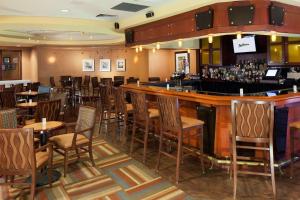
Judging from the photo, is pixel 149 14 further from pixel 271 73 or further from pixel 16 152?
pixel 16 152

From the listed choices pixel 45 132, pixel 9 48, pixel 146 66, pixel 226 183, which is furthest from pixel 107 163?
pixel 9 48

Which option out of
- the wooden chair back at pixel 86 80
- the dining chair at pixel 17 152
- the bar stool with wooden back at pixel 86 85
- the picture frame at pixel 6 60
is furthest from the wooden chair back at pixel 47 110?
the picture frame at pixel 6 60

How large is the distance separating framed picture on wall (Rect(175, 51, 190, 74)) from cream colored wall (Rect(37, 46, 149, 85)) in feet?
4.78

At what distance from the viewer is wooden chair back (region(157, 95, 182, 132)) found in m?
3.50

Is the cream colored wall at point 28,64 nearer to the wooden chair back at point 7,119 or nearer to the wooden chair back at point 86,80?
the wooden chair back at point 86,80

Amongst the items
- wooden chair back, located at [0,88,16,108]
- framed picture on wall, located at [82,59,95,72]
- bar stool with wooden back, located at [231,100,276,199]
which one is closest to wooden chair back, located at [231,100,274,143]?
bar stool with wooden back, located at [231,100,276,199]

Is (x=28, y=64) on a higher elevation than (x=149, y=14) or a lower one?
lower

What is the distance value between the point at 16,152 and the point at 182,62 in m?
10.2

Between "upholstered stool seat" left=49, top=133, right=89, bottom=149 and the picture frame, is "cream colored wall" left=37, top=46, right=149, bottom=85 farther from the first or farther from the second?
"upholstered stool seat" left=49, top=133, right=89, bottom=149

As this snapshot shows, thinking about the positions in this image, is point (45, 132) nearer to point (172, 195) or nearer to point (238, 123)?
point (172, 195)

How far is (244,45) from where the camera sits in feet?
26.3

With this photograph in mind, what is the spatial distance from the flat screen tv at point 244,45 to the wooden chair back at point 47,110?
570cm

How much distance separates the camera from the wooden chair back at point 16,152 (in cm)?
269

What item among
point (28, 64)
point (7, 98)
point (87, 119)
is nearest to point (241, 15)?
point (87, 119)
